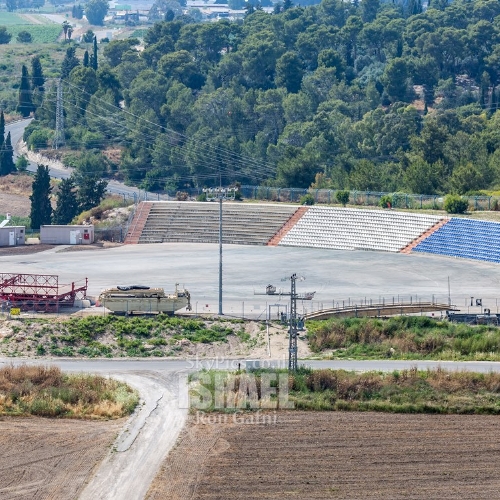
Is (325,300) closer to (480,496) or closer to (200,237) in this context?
(200,237)

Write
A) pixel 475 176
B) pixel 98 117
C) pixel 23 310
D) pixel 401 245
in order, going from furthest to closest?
pixel 98 117 → pixel 475 176 → pixel 401 245 → pixel 23 310

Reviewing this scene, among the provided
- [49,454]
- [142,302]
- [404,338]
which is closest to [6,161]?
[142,302]

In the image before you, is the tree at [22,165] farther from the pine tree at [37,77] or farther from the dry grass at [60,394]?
the dry grass at [60,394]

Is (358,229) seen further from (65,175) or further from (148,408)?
(65,175)

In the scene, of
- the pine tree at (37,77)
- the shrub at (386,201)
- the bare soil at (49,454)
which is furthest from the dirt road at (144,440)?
the pine tree at (37,77)

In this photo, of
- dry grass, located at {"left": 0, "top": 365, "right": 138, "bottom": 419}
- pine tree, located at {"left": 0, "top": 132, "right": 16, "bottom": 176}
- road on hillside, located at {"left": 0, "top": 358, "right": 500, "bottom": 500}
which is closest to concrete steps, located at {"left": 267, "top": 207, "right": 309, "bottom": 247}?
road on hillside, located at {"left": 0, "top": 358, "right": 500, "bottom": 500}

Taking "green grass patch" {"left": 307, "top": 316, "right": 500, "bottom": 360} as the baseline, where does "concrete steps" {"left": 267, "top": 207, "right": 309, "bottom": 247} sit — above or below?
above

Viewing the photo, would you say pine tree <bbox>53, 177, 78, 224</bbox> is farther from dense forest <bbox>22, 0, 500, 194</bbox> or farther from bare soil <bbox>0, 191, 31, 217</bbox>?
dense forest <bbox>22, 0, 500, 194</bbox>

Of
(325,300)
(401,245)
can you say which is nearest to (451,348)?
(325,300)
